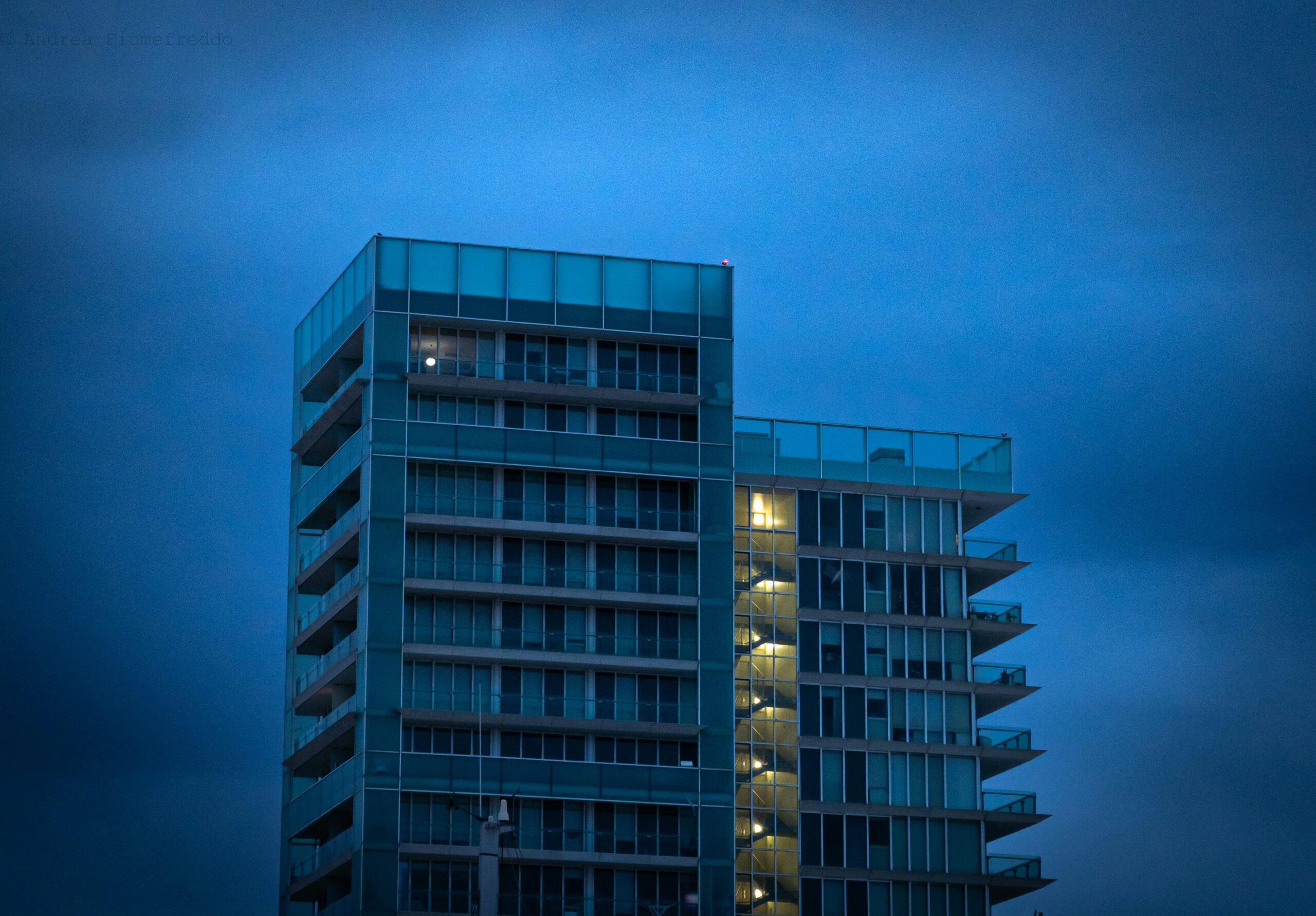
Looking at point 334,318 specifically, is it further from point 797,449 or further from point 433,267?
point 797,449

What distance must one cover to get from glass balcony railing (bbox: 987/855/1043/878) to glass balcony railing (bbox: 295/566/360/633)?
31854 millimetres

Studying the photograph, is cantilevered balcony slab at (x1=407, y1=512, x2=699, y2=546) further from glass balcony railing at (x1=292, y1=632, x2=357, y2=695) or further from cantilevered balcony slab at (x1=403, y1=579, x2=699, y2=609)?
glass balcony railing at (x1=292, y1=632, x2=357, y2=695)

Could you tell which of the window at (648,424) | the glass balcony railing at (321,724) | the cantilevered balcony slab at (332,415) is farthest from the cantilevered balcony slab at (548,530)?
the glass balcony railing at (321,724)

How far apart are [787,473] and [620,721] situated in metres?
15.5

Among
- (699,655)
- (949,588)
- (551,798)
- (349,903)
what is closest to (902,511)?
(949,588)

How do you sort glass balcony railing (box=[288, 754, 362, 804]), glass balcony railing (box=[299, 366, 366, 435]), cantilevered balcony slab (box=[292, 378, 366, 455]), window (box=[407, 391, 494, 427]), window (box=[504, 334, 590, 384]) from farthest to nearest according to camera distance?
glass balcony railing (box=[299, 366, 366, 435]), window (box=[504, 334, 590, 384]), cantilevered balcony slab (box=[292, 378, 366, 455]), window (box=[407, 391, 494, 427]), glass balcony railing (box=[288, 754, 362, 804])

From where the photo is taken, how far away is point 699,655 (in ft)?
386

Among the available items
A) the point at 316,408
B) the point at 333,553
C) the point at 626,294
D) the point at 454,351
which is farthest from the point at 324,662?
the point at 626,294

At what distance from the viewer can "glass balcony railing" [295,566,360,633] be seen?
117 metres

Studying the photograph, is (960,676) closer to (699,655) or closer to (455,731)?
(699,655)

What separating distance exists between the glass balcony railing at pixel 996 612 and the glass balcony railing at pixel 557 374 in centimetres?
1741

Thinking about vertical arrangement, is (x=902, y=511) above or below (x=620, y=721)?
above

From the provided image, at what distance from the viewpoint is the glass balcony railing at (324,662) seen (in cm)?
11675

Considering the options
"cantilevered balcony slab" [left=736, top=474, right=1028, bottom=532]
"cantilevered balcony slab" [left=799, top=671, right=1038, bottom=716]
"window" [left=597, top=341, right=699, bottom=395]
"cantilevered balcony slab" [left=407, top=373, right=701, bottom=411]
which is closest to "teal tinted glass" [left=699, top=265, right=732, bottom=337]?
"window" [left=597, top=341, right=699, bottom=395]
